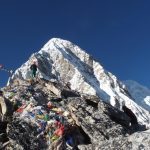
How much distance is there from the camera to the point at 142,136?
16094mm

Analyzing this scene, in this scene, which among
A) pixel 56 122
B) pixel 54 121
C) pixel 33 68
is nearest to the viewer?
pixel 56 122

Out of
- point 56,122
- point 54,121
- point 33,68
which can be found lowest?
point 56,122

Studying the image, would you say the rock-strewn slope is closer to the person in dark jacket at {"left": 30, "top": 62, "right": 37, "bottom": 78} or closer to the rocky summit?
the rocky summit

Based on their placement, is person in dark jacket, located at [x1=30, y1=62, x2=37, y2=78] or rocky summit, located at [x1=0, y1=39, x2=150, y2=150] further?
person in dark jacket, located at [x1=30, y1=62, x2=37, y2=78]

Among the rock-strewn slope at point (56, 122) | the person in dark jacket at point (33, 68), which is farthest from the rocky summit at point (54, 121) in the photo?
the person in dark jacket at point (33, 68)

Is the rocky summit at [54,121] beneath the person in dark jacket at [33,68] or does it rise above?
beneath

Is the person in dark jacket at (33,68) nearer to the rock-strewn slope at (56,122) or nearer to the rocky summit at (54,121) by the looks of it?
the rocky summit at (54,121)

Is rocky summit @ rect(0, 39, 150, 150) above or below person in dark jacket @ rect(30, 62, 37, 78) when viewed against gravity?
below

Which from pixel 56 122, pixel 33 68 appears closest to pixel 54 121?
pixel 56 122

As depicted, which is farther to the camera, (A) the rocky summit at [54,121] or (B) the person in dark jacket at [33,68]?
(B) the person in dark jacket at [33,68]

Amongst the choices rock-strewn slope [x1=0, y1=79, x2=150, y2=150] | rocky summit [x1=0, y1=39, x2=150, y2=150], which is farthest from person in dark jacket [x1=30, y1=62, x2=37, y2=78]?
rock-strewn slope [x1=0, y1=79, x2=150, y2=150]

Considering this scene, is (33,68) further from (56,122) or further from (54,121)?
(56,122)

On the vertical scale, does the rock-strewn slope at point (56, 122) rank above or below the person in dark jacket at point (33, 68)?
below

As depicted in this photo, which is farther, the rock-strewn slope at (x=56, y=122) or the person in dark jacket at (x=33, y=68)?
the person in dark jacket at (x=33, y=68)
